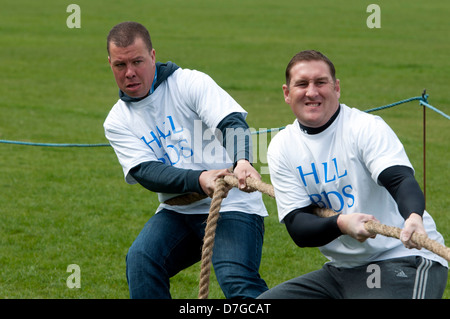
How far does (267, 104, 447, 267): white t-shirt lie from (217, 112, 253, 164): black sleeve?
1.19ft

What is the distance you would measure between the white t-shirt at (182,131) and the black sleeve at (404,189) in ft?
4.19

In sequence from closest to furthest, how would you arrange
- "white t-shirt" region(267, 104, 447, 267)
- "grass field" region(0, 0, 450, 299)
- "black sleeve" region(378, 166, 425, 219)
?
"black sleeve" region(378, 166, 425, 219) → "white t-shirt" region(267, 104, 447, 267) → "grass field" region(0, 0, 450, 299)

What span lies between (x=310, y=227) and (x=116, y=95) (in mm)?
12233

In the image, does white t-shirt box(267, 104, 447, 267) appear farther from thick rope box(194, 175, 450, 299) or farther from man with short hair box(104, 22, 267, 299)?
man with short hair box(104, 22, 267, 299)

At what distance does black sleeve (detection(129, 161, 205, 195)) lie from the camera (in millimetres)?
4156

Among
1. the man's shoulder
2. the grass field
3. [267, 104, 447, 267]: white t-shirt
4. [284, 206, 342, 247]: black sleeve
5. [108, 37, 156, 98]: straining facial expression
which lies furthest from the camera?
the grass field

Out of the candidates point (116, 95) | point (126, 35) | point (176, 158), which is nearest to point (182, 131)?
point (176, 158)

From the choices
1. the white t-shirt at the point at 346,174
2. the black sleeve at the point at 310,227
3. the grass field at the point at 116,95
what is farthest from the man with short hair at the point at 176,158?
the grass field at the point at 116,95

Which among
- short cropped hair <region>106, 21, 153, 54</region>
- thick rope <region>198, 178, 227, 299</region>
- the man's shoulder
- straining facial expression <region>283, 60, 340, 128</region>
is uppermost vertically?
short cropped hair <region>106, 21, 153, 54</region>

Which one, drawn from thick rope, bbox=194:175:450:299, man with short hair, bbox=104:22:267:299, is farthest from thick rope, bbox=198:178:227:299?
man with short hair, bbox=104:22:267:299

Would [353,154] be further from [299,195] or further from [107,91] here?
[107,91]

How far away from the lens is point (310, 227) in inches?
135

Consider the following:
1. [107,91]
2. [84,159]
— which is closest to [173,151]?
[84,159]
